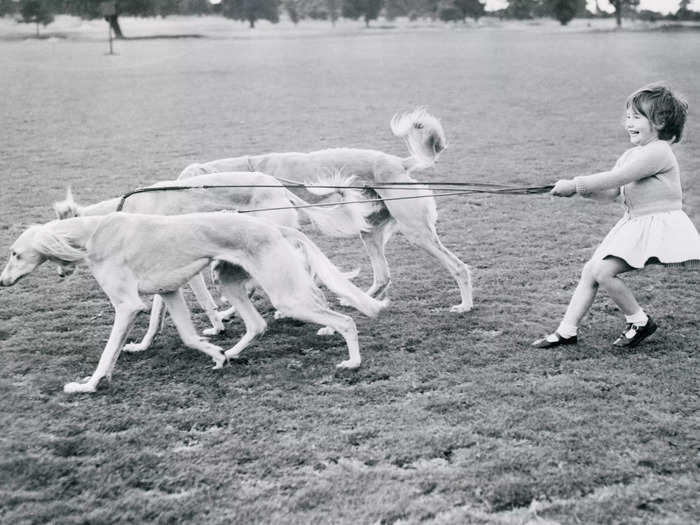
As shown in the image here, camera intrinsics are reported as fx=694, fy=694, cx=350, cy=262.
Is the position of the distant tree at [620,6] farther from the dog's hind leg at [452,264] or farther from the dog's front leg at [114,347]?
the dog's front leg at [114,347]

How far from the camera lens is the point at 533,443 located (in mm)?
3932

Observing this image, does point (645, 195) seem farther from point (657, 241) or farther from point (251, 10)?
point (251, 10)

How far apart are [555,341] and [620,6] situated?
7528 centimetres

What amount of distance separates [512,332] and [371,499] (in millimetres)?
2567

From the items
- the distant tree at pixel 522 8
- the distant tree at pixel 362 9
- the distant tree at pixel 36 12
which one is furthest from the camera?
the distant tree at pixel 522 8

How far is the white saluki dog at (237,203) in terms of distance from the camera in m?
5.75

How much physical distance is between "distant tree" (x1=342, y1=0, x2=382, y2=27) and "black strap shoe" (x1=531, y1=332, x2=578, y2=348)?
264ft

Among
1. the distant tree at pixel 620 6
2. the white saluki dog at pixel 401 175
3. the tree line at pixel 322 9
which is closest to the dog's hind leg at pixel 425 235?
the white saluki dog at pixel 401 175

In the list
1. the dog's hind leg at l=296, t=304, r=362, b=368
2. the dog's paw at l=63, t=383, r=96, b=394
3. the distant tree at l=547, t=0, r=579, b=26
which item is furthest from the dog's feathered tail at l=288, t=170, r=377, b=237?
the distant tree at l=547, t=0, r=579, b=26

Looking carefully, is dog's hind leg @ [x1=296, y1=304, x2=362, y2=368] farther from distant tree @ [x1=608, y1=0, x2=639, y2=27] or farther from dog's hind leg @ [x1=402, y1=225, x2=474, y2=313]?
distant tree @ [x1=608, y1=0, x2=639, y2=27]

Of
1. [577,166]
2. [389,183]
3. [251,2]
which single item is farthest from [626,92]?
[251,2]

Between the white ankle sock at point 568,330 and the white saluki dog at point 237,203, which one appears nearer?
the white ankle sock at point 568,330

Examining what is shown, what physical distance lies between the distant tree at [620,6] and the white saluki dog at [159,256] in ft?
241

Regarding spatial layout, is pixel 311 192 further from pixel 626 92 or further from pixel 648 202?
pixel 626 92
